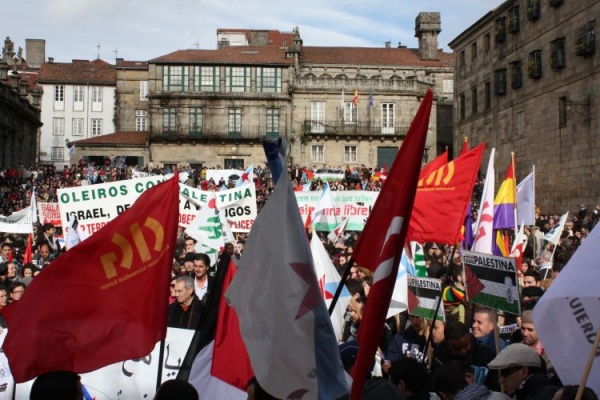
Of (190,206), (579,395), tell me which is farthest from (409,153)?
(190,206)

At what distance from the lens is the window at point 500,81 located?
137 ft

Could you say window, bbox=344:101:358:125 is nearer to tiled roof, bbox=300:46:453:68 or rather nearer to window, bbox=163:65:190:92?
tiled roof, bbox=300:46:453:68

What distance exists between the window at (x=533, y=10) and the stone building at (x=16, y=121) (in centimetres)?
3036

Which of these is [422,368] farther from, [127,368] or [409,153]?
[127,368]

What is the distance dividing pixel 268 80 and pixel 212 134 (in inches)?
234

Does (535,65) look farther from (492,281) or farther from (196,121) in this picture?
(492,281)

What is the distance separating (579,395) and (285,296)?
1484mm

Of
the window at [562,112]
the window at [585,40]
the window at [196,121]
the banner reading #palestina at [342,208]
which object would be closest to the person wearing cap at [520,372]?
the banner reading #palestina at [342,208]

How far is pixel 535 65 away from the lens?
37594mm

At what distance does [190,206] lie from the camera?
15.6 metres

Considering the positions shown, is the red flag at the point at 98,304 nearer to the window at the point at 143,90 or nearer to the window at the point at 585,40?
the window at the point at 585,40

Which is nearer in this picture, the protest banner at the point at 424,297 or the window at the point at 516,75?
the protest banner at the point at 424,297

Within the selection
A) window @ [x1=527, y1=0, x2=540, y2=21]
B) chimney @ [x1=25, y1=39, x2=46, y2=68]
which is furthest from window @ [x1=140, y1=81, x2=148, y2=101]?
window @ [x1=527, y1=0, x2=540, y2=21]

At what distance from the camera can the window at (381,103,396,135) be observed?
63.6 meters
